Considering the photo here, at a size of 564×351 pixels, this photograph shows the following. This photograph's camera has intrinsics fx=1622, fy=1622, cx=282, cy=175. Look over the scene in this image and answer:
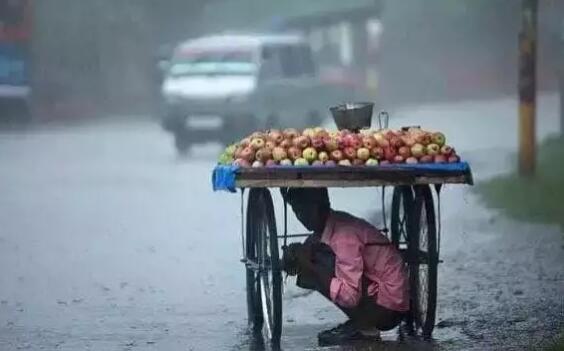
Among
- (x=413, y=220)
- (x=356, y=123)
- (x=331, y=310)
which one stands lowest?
(x=331, y=310)

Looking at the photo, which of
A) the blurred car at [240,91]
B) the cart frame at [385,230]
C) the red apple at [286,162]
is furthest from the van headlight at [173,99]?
the red apple at [286,162]

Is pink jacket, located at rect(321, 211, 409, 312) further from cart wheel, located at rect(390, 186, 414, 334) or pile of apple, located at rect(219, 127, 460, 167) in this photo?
pile of apple, located at rect(219, 127, 460, 167)

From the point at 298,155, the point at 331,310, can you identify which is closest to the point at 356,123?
the point at 298,155

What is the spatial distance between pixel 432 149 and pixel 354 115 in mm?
586

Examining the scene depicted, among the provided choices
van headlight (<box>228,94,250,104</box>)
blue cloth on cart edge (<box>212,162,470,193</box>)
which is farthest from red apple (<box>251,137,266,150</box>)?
van headlight (<box>228,94,250,104</box>)

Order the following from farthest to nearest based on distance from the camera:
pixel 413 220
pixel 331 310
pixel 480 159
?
pixel 480 159 < pixel 331 310 < pixel 413 220

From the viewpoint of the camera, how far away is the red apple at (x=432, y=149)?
8852mm

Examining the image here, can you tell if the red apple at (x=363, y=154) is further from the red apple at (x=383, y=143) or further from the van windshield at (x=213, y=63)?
the van windshield at (x=213, y=63)

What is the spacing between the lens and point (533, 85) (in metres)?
14.3

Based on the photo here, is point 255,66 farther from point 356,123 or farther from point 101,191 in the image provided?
point 356,123

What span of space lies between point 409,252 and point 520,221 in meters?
4.68

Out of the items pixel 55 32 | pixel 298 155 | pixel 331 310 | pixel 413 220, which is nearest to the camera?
pixel 298 155

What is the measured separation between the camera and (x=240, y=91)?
14.1 m

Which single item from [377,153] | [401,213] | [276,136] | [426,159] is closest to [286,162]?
[276,136]
